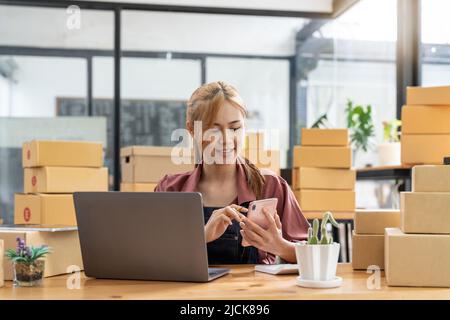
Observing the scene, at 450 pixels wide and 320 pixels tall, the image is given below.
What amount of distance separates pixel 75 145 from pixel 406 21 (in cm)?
229

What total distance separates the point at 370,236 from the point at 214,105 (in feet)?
2.11

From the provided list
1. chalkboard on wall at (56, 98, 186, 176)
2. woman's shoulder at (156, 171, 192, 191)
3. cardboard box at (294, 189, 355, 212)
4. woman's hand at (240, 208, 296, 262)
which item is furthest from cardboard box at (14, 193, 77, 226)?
woman's hand at (240, 208, 296, 262)

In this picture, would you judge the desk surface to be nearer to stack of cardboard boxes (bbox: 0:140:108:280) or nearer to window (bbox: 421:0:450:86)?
stack of cardboard boxes (bbox: 0:140:108:280)

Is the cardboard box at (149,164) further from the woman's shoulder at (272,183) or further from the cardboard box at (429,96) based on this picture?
the woman's shoulder at (272,183)

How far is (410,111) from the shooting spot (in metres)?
3.27

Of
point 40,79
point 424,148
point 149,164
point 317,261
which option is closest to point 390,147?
point 424,148

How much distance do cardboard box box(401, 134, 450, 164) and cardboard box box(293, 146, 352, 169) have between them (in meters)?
0.91

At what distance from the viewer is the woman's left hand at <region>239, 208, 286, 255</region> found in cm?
172

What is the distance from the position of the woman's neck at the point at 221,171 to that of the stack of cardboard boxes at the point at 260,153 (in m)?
2.01

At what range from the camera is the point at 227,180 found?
219 cm

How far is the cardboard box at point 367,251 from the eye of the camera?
1.72 meters

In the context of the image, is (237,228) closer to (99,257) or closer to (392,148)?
(99,257)

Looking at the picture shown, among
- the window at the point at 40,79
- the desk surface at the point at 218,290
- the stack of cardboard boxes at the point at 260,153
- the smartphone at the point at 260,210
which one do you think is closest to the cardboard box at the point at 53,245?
the desk surface at the point at 218,290

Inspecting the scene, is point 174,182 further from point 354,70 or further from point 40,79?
point 354,70
